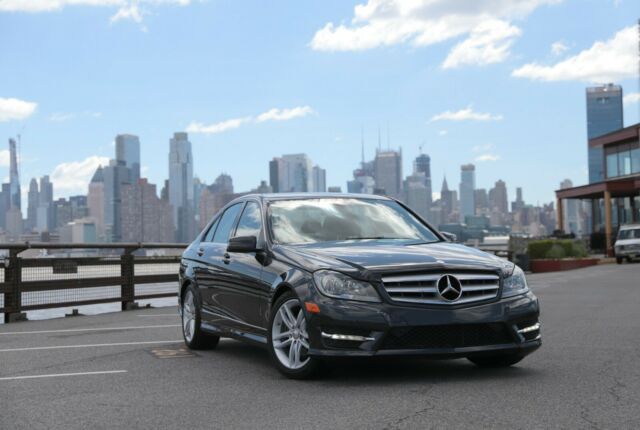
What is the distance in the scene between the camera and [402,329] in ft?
21.5

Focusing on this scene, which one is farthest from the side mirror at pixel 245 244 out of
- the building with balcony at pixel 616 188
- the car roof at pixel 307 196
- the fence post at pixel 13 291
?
the building with balcony at pixel 616 188

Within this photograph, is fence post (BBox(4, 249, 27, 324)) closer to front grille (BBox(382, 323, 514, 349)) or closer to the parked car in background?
front grille (BBox(382, 323, 514, 349))

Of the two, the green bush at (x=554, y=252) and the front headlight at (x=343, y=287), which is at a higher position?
the front headlight at (x=343, y=287)

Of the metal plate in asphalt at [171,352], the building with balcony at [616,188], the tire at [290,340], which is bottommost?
the metal plate in asphalt at [171,352]

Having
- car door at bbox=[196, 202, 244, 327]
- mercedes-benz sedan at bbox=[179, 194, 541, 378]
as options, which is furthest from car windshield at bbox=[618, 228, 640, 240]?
mercedes-benz sedan at bbox=[179, 194, 541, 378]

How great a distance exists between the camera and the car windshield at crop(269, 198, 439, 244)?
26.0 feet

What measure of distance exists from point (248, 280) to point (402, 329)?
1893 millimetres

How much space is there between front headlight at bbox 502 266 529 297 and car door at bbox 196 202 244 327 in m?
2.72

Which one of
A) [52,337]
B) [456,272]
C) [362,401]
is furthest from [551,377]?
[52,337]

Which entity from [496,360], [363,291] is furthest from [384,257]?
[496,360]

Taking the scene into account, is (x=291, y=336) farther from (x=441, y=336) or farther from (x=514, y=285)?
(x=514, y=285)

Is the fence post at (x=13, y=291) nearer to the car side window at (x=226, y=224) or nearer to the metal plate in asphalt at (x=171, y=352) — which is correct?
the metal plate in asphalt at (x=171, y=352)

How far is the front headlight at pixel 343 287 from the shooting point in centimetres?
664

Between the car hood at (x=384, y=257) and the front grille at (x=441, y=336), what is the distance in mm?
447
